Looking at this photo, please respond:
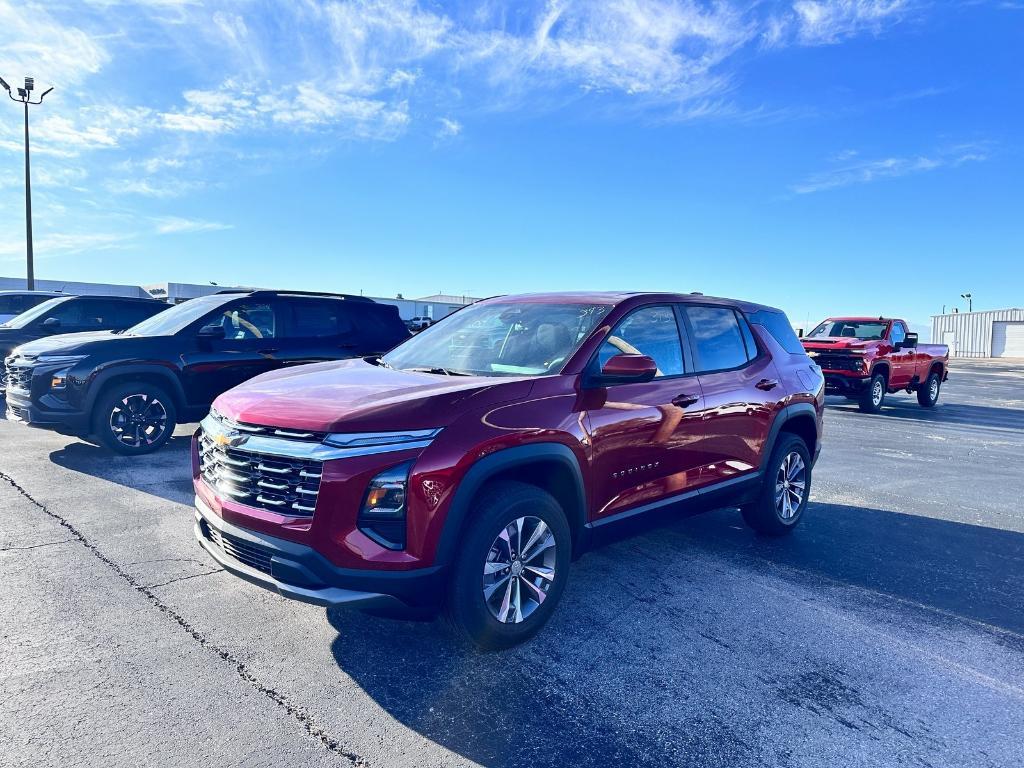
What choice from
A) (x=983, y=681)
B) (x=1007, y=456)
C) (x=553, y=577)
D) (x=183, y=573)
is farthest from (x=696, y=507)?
(x=1007, y=456)

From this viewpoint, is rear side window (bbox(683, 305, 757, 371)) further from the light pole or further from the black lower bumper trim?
the light pole

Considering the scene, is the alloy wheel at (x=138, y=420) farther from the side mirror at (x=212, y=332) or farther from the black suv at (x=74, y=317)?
the black suv at (x=74, y=317)

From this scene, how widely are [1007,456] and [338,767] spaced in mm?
10264

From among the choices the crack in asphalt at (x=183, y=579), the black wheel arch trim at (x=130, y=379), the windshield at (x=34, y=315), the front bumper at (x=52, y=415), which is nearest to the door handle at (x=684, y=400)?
the crack in asphalt at (x=183, y=579)

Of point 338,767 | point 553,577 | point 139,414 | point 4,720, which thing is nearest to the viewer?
point 338,767

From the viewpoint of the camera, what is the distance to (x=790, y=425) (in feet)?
17.4

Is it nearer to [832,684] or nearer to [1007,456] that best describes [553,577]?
[832,684]

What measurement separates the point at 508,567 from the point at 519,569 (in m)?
0.07

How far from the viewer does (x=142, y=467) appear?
6703 millimetres

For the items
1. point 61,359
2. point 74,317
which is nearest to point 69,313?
point 74,317

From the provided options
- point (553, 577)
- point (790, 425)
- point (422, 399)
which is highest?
point (422, 399)

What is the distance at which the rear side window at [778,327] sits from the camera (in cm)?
528

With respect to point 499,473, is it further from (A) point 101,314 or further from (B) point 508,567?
(A) point 101,314

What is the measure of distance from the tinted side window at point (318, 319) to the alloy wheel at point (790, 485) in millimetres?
5294
